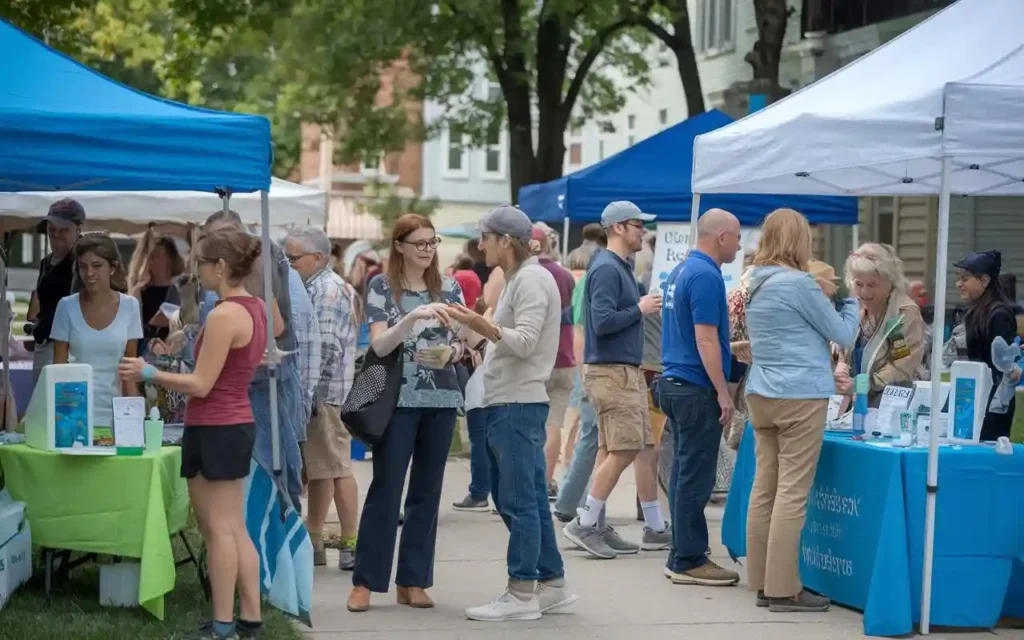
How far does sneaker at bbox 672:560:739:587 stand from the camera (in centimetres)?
878

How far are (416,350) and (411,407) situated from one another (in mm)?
257

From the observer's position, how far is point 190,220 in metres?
16.2

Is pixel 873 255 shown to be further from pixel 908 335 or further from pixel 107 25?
pixel 107 25

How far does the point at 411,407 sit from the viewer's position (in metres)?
7.62

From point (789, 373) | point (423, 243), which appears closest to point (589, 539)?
point (789, 373)

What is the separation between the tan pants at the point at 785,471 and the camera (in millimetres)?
7840

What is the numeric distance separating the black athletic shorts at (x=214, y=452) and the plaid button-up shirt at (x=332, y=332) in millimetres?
2247

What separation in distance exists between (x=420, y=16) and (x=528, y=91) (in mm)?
2089

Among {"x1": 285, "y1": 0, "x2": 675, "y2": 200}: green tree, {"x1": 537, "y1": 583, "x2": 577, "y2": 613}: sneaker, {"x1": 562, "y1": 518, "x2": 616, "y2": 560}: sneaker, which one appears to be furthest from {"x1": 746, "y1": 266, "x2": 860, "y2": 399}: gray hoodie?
{"x1": 285, "y1": 0, "x2": 675, "y2": 200}: green tree

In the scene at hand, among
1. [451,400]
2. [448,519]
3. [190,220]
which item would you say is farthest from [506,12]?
[451,400]

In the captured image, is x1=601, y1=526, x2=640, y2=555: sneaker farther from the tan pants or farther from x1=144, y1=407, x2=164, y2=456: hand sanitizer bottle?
x1=144, y1=407, x2=164, y2=456: hand sanitizer bottle

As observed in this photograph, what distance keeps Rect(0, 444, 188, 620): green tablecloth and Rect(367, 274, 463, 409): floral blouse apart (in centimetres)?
107

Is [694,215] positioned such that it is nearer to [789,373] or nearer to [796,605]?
[789,373]

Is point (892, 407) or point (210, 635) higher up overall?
point (892, 407)
